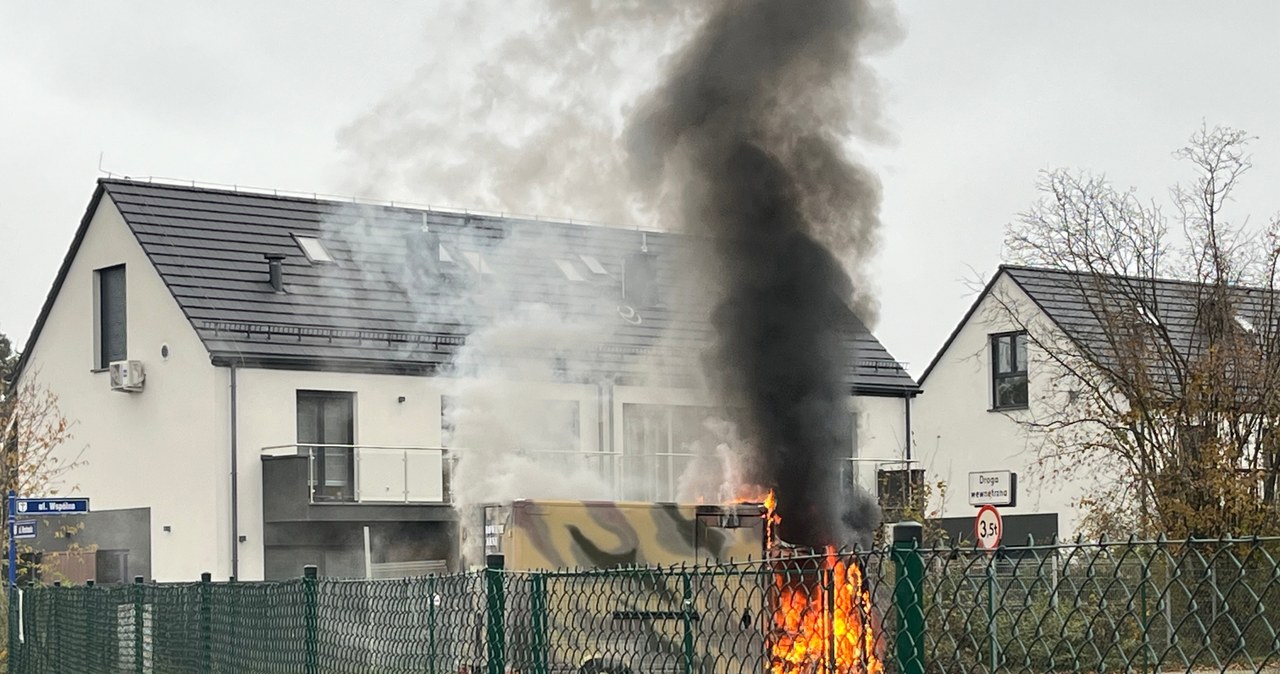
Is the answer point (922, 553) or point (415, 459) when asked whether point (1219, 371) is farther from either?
point (922, 553)

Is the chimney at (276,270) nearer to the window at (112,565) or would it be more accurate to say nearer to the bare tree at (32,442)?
the bare tree at (32,442)

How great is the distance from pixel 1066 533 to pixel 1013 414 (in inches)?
114

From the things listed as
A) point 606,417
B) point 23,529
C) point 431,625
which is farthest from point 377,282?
point 431,625

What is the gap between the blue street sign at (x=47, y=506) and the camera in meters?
19.8

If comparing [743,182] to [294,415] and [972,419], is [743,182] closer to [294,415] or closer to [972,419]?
[294,415]

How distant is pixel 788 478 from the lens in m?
17.8

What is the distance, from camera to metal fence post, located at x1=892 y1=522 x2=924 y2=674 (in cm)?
361

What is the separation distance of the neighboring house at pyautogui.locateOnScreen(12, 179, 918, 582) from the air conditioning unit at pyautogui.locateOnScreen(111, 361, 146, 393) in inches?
1.6

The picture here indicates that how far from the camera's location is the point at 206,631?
28.8ft

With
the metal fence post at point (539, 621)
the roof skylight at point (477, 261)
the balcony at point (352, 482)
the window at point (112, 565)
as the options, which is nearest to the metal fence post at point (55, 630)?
the metal fence post at point (539, 621)

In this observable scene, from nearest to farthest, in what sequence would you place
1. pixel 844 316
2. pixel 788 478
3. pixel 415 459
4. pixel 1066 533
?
1. pixel 788 478
2. pixel 844 316
3. pixel 415 459
4. pixel 1066 533

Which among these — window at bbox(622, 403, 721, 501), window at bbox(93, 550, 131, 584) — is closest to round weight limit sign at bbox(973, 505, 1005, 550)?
window at bbox(622, 403, 721, 501)

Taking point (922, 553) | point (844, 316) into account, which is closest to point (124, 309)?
point (844, 316)

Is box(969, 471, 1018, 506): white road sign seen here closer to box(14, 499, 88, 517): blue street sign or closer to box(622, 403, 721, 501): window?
box(622, 403, 721, 501): window
